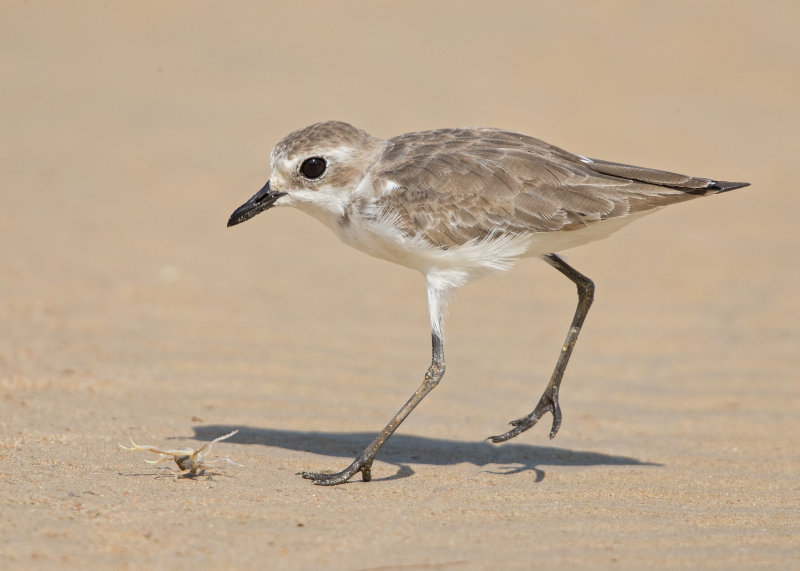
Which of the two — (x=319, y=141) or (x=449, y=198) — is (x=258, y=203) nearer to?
(x=319, y=141)

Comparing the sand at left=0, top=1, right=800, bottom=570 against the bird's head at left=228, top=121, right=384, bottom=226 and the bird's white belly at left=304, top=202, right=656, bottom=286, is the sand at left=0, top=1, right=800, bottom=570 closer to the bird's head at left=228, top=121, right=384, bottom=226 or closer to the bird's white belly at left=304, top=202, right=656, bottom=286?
the bird's white belly at left=304, top=202, right=656, bottom=286

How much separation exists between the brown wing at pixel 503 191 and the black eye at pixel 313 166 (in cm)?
33

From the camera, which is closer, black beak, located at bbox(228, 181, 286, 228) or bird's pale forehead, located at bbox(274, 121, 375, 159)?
bird's pale forehead, located at bbox(274, 121, 375, 159)

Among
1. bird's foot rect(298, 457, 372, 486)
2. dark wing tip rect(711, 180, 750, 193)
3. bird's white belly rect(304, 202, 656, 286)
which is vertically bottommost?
bird's foot rect(298, 457, 372, 486)

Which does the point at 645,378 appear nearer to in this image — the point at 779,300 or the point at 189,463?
the point at 779,300

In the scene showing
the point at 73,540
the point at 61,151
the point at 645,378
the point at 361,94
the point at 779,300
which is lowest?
the point at 73,540

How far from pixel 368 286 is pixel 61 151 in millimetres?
5183

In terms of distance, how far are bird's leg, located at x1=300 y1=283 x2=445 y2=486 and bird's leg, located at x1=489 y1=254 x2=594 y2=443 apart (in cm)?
58

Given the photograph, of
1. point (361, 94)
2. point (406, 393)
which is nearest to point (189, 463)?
point (406, 393)

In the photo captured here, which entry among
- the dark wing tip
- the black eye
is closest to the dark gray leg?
the black eye

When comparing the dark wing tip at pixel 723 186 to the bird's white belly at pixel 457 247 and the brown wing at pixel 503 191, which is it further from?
the bird's white belly at pixel 457 247

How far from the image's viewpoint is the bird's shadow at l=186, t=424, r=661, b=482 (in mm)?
6547

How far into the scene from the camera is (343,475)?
573 centimetres

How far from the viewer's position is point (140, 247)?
11070mm
